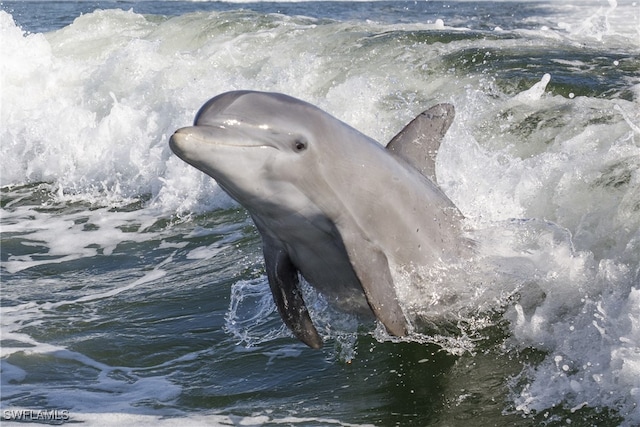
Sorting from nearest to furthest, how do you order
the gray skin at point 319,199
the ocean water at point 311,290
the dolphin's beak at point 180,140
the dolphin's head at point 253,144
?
the dolphin's beak at point 180,140 → the dolphin's head at point 253,144 → the gray skin at point 319,199 → the ocean water at point 311,290

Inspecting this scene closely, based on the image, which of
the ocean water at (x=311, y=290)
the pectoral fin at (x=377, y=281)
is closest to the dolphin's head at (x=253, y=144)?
the pectoral fin at (x=377, y=281)

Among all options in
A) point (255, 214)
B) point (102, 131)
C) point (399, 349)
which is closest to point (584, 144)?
point (399, 349)

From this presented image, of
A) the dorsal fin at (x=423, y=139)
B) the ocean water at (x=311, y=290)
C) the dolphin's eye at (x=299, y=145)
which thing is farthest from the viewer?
the dorsal fin at (x=423, y=139)

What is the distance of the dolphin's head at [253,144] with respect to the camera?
5297 mm

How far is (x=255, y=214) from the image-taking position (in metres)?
5.98

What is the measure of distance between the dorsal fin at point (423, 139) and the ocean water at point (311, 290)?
0.69m

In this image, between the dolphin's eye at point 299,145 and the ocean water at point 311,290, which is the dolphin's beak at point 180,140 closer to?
the dolphin's eye at point 299,145

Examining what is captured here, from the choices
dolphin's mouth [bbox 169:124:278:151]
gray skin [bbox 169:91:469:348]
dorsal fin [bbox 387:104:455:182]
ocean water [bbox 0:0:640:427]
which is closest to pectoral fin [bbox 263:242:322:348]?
gray skin [bbox 169:91:469:348]

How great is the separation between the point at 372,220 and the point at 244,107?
1.19 metres

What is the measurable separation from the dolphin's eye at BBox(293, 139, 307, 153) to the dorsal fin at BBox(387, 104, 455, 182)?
43.7 inches

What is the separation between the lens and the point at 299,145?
19.1 ft

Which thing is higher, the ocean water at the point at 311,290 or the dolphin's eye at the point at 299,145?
the dolphin's eye at the point at 299,145

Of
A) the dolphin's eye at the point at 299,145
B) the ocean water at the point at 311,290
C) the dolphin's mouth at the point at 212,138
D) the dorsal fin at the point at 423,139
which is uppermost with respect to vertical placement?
the dolphin's mouth at the point at 212,138

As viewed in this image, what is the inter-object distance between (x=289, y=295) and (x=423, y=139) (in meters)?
1.61
